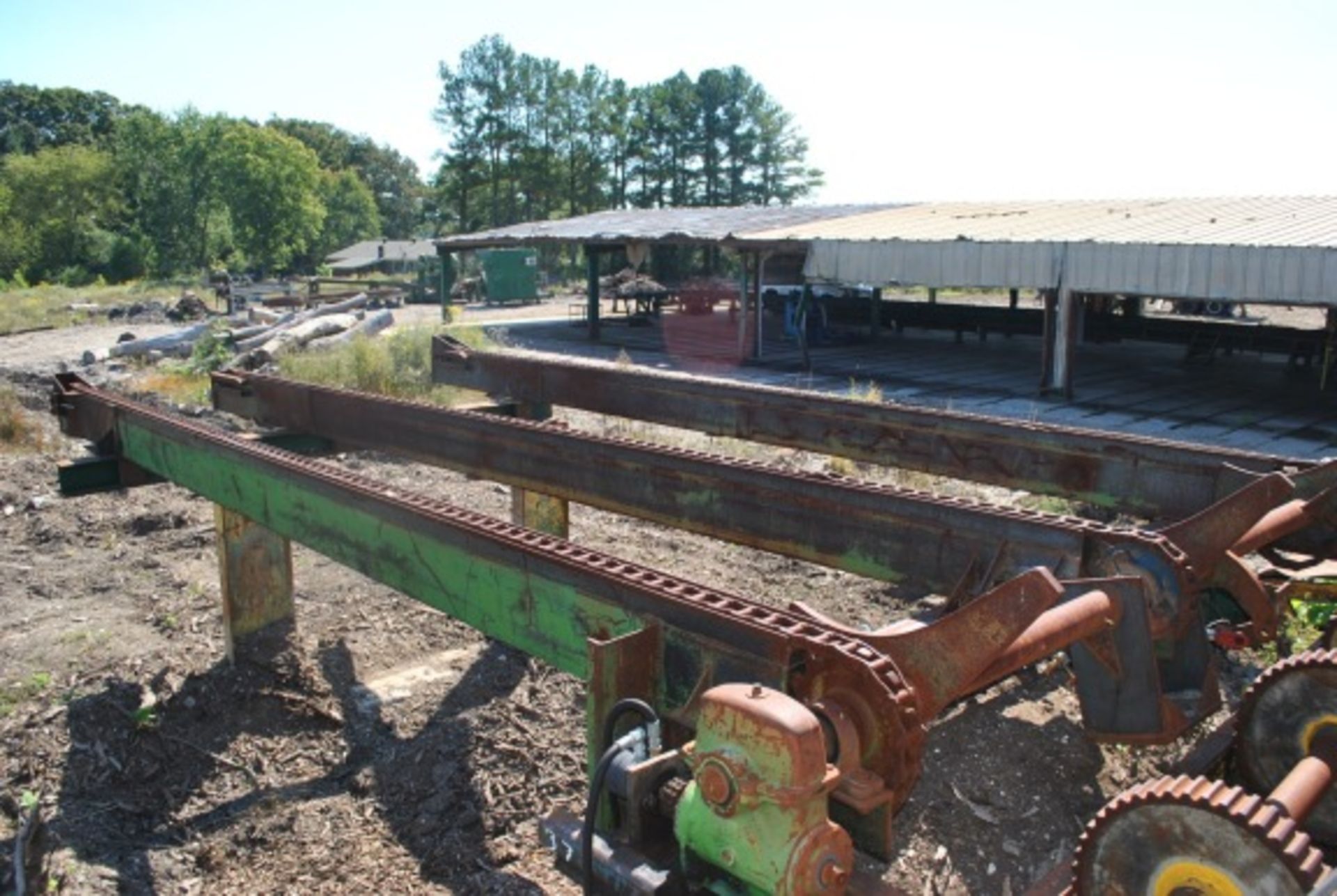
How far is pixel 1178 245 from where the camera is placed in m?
14.5

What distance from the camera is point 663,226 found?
24016 mm

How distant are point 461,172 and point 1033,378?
154 feet

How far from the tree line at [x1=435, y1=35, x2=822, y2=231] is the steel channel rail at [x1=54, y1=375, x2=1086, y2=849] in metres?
57.1

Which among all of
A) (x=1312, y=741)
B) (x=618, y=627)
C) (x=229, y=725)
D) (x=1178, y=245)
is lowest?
(x=229, y=725)

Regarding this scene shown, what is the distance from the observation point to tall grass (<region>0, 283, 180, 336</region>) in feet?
106

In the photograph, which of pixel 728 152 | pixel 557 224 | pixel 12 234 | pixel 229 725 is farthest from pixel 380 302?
pixel 229 725

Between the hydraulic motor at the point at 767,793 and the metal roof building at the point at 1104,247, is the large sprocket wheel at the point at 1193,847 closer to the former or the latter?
the hydraulic motor at the point at 767,793

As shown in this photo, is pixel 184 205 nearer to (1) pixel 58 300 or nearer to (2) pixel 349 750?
(1) pixel 58 300

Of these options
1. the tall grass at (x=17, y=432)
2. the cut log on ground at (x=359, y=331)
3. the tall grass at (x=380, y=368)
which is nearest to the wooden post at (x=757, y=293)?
the tall grass at (x=380, y=368)

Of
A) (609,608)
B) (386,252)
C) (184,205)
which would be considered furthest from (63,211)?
(609,608)

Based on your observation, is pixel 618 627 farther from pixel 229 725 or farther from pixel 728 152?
pixel 728 152

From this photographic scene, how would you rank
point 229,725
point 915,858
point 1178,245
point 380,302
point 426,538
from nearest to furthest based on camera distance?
point 426,538, point 915,858, point 229,725, point 1178,245, point 380,302

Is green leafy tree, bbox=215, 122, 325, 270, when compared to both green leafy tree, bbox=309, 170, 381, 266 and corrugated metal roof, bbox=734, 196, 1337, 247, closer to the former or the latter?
green leafy tree, bbox=309, 170, 381, 266

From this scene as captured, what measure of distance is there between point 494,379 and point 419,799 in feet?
9.67
